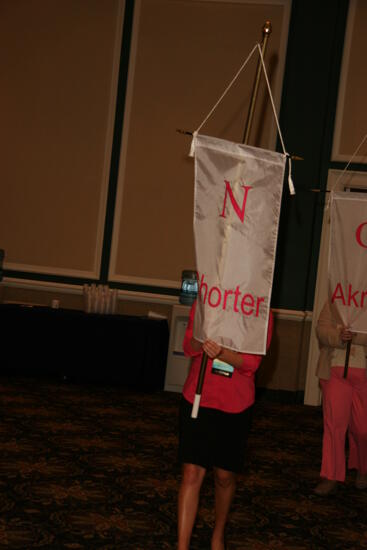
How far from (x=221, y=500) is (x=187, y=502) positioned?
19cm

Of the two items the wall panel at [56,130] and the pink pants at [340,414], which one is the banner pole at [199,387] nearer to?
the pink pants at [340,414]

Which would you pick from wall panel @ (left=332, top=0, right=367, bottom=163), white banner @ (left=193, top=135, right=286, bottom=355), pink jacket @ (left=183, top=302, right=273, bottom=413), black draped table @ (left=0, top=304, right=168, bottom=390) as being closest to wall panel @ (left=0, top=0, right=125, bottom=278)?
black draped table @ (left=0, top=304, right=168, bottom=390)

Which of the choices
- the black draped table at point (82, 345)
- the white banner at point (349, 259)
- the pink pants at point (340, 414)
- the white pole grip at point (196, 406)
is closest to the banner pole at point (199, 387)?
the white pole grip at point (196, 406)

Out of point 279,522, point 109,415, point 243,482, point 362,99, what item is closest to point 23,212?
point 109,415

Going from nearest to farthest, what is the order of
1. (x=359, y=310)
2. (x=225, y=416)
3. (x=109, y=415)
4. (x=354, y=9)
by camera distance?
1. (x=225, y=416)
2. (x=359, y=310)
3. (x=109, y=415)
4. (x=354, y=9)

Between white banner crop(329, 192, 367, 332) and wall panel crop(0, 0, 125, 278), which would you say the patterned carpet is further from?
wall panel crop(0, 0, 125, 278)

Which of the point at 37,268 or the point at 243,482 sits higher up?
the point at 37,268

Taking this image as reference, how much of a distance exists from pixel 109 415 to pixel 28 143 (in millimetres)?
3444

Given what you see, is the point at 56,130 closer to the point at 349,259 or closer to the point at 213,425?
the point at 349,259

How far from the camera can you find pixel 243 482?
170 inches

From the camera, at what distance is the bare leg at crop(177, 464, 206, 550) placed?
9.05ft

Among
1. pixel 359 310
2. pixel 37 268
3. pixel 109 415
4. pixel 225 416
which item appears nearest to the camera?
pixel 225 416

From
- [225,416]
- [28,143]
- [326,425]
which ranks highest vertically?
[28,143]

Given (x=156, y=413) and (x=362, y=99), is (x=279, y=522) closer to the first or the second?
(x=156, y=413)
